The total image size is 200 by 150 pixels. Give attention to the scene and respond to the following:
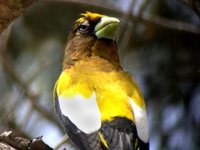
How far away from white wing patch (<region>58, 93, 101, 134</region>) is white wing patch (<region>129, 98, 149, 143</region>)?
9.1 inches

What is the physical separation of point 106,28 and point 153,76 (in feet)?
3.01

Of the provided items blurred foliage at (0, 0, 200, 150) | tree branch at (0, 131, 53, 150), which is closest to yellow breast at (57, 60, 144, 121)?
tree branch at (0, 131, 53, 150)

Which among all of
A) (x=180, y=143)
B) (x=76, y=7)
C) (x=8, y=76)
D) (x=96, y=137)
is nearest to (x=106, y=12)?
(x=76, y=7)

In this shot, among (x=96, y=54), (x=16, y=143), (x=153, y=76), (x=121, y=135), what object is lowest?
(x=153, y=76)

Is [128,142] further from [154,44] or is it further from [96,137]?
[154,44]

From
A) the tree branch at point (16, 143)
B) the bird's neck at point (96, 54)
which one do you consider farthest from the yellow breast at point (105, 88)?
the tree branch at point (16, 143)

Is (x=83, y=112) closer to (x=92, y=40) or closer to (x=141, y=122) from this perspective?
(x=141, y=122)

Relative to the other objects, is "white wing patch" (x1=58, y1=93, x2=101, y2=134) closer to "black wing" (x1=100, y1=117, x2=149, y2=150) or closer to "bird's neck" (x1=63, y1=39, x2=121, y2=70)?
"black wing" (x1=100, y1=117, x2=149, y2=150)

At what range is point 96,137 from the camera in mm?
4266

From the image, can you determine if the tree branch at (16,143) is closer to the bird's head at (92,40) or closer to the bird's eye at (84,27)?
the bird's head at (92,40)

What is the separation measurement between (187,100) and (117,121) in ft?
4.94

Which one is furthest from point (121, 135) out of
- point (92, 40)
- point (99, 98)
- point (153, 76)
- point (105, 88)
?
point (153, 76)

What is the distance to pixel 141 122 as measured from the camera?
439cm

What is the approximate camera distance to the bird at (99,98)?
428cm
